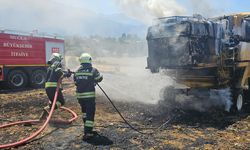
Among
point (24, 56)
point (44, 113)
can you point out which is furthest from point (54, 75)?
point (24, 56)

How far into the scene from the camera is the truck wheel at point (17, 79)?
658 inches

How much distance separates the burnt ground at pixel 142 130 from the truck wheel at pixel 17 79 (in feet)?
17.5

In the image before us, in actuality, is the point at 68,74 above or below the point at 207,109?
above

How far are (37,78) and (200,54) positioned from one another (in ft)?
35.4

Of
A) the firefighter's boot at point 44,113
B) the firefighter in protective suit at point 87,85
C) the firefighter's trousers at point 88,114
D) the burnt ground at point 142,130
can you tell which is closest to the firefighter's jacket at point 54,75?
the firefighter's boot at point 44,113

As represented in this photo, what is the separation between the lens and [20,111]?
1055cm

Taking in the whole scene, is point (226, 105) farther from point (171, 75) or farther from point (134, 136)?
point (134, 136)

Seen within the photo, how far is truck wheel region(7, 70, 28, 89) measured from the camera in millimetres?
16703

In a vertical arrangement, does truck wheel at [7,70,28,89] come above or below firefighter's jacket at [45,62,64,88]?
below

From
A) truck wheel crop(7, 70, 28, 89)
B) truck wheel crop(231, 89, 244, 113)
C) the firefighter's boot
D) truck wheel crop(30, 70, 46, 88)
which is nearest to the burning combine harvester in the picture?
truck wheel crop(231, 89, 244, 113)

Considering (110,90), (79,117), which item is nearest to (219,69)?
(79,117)

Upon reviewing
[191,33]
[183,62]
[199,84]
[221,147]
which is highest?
→ [191,33]

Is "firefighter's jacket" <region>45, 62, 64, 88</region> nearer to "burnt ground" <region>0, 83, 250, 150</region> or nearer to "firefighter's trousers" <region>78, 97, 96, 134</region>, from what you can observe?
"burnt ground" <region>0, 83, 250, 150</region>

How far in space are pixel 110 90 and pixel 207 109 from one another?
5.21 m
